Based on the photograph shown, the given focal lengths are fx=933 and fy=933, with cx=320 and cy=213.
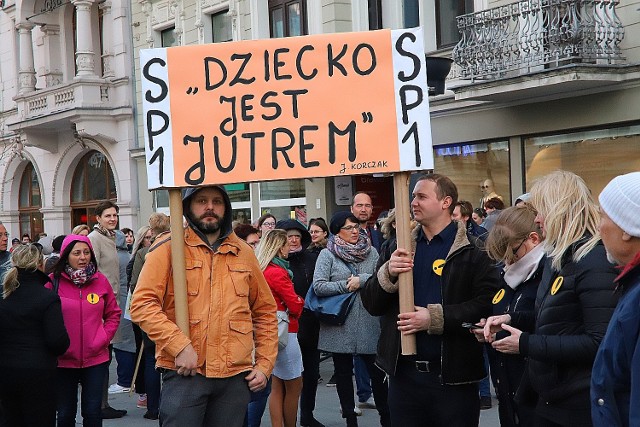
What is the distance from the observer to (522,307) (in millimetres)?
4770

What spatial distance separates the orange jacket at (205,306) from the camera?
4746 millimetres

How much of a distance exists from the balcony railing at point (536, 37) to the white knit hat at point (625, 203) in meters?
9.24

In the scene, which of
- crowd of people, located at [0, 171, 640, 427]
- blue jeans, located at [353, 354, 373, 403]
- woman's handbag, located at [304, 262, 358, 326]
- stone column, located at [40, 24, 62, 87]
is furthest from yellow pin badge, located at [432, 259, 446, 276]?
stone column, located at [40, 24, 62, 87]

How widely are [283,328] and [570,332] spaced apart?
141 inches

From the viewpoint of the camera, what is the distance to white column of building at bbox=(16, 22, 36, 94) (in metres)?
25.7

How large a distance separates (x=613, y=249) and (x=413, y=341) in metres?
2.05

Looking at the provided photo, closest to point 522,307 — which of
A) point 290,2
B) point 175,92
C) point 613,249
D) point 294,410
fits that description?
point 613,249

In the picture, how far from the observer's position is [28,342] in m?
6.29

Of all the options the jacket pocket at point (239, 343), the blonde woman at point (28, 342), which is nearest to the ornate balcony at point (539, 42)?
the blonde woman at point (28, 342)

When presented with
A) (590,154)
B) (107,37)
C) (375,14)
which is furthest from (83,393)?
(107,37)

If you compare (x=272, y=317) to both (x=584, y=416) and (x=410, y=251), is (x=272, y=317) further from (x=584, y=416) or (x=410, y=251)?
(x=584, y=416)

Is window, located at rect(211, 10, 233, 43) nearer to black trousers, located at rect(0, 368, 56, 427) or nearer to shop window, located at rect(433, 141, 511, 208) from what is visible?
shop window, located at rect(433, 141, 511, 208)

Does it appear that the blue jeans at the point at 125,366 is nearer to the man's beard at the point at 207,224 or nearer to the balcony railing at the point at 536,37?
the man's beard at the point at 207,224

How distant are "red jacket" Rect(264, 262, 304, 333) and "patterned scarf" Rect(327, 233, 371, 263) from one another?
57cm
